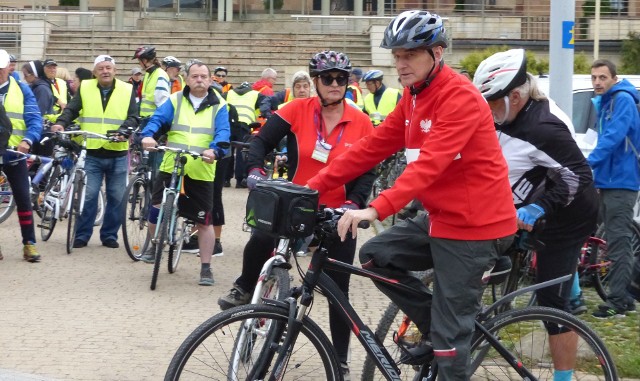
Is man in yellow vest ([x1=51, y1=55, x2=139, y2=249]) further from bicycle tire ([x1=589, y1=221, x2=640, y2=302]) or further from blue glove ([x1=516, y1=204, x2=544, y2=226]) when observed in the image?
blue glove ([x1=516, y1=204, x2=544, y2=226])

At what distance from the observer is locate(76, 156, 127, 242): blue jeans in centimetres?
1229

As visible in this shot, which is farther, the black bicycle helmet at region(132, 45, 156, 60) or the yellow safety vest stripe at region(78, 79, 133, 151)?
the black bicycle helmet at region(132, 45, 156, 60)

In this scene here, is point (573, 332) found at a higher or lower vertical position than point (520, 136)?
lower

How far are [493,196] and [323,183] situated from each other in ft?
2.70

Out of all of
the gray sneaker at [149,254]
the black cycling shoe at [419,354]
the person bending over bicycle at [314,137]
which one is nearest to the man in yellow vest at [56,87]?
the gray sneaker at [149,254]

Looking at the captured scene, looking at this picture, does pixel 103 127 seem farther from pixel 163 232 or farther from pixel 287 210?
pixel 287 210

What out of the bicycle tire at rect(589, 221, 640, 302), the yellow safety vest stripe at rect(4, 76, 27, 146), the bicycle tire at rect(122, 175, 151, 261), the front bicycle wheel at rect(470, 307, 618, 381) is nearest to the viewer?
the front bicycle wheel at rect(470, 307, 618, 381)

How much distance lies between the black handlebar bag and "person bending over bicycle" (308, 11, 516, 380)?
439 mm

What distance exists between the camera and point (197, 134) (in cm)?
1030

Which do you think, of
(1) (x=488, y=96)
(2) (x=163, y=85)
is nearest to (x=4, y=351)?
(1) (x=488, y=96)

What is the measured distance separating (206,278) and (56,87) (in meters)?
9.01

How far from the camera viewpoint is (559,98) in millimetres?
9320

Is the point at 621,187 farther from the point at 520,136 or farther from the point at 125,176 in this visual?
the point at 125,176

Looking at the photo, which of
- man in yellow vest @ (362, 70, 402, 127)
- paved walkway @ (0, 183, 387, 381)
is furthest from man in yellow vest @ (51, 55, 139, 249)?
man in yellow vest @ (362, 70, 402, 127)
